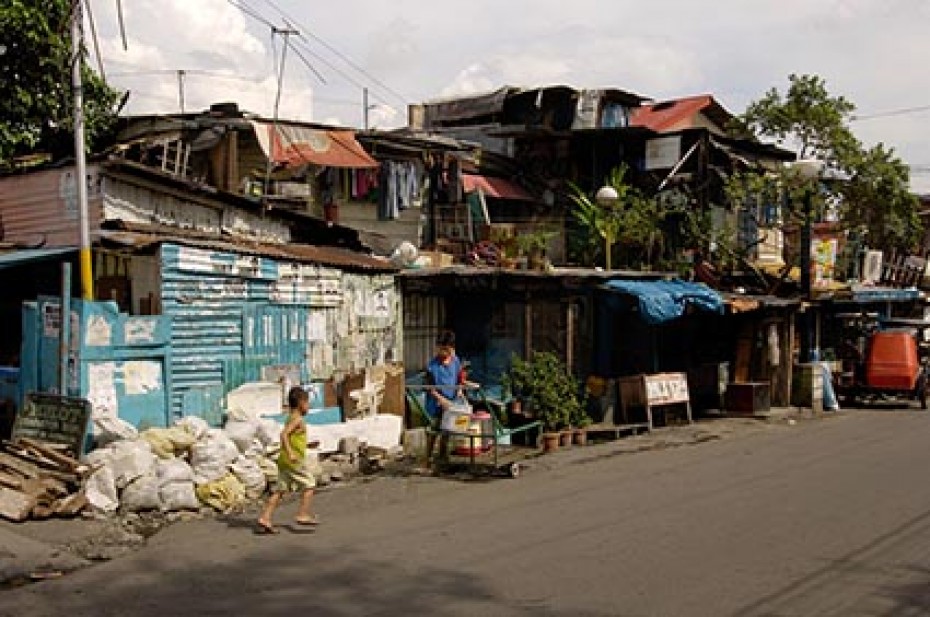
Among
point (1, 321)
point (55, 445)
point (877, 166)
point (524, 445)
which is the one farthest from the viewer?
point (877, 166)

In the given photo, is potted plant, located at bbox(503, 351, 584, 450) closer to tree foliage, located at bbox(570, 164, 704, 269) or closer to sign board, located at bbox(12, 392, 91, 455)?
tree foliage, located at bbox(570, 164, 704, 269)

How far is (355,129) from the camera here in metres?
18.8

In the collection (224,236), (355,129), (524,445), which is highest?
(355,129)

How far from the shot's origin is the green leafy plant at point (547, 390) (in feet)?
51.0

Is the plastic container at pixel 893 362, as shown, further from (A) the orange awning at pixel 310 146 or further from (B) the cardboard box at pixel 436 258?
(A) the orange awning at pixel 310 146

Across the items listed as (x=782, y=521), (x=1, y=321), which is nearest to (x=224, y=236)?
(x=1, y=321)

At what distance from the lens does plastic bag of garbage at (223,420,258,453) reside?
11.2 m

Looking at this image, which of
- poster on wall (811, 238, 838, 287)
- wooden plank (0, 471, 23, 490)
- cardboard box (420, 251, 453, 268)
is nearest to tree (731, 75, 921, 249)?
poster on wall (811, 238, 838, 287)

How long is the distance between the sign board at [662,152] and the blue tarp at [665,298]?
18.8 feet

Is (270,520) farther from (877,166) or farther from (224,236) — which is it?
(877,166)

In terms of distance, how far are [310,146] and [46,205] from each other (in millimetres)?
5306

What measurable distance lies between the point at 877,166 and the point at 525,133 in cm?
1099

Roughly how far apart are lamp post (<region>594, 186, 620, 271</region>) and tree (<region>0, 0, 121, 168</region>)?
1003 centimetres

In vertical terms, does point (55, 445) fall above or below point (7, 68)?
below
